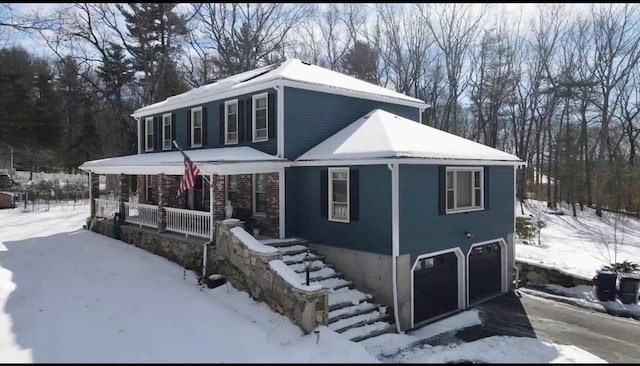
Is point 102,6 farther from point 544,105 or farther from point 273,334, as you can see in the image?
point 544,105

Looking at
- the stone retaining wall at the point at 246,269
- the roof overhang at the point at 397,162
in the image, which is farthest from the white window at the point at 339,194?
the stone retaining wall at the point at 246,269

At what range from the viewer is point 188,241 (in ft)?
41.6

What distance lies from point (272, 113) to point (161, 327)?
6.96 meters

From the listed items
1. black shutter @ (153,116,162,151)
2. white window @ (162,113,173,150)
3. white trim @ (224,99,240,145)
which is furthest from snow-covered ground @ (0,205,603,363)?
black shutter @ (153,116,162,151)

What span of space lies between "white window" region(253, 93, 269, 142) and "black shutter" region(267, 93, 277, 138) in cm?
28

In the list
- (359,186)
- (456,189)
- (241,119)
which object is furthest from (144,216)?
(456,189)

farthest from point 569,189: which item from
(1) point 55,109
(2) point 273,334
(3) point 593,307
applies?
(1) point 55,109

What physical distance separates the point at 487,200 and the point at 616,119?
29.7 meters

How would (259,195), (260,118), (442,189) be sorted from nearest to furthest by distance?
1. (442,189)
2. (260,118)
3. (259,195)

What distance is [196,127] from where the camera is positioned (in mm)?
16750

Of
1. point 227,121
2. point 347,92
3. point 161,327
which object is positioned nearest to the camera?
point 161,327

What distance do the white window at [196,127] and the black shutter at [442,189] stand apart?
30.3ft

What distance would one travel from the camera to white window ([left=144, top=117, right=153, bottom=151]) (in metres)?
19.8

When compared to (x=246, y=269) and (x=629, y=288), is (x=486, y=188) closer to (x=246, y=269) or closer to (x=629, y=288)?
(x=629, y=288)
